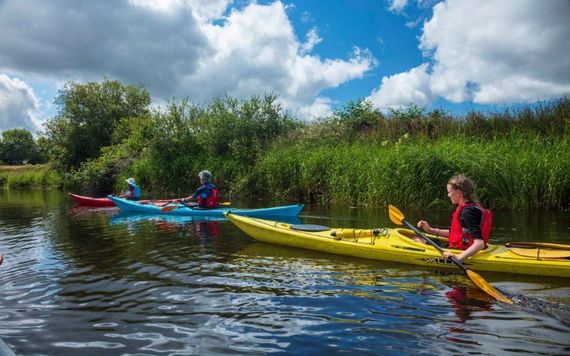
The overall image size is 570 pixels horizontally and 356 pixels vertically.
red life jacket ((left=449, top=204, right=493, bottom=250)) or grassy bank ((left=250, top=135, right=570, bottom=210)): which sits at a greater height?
grassy bank ((left=250, top=135, right=570, bottom=210))

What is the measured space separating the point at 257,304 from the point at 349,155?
9396mm

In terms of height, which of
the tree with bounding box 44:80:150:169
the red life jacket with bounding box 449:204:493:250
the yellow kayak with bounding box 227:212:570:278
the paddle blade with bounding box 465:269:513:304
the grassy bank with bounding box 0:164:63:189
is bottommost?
the paddle blade with bounding box 465:269:513:304

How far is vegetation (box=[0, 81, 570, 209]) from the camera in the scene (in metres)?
9.90

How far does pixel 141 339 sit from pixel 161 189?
61.2 ft

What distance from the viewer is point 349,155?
13117 millimetres

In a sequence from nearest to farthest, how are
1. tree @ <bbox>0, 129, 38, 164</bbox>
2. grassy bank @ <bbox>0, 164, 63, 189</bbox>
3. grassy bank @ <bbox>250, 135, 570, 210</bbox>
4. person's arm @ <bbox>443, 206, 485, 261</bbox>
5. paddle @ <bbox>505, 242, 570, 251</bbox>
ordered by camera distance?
person's arm @ <bbox>443, 206, 485, 261</bbox>
paddle @ <bbox>505, 242, 570, 251</bbox>
grassy bank @ <bbox>250, 135, 570, 210</bbox>
grassy bank @ <bbox>0, 164, 63, 189</bbox>
tree @ <bbox>0, 129, 38, 164</bbox>

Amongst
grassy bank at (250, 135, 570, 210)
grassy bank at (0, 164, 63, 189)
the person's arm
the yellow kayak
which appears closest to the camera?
the person's arm

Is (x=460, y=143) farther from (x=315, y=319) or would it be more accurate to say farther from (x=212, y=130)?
(x=212, y=130)

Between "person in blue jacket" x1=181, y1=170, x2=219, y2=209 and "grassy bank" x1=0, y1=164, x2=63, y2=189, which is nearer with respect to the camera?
"person in blue jacket" x1=181, y1=170, x2=219, y2=209

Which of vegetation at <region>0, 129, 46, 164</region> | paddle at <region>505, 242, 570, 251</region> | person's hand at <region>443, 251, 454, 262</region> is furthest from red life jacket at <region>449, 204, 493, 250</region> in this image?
vegetation at <region>0, 129, 46, 164</region>

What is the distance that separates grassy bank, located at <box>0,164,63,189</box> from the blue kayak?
73.1ft

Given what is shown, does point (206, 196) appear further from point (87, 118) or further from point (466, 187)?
point (87, 118)

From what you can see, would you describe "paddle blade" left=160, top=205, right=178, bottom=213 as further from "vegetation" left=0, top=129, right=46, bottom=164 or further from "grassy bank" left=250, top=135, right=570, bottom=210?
"vegetation" left=0, top=129, right=46, bottom=164

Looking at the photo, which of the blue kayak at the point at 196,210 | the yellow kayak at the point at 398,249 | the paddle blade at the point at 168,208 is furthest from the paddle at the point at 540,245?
the paddle blade at the point at 168,208
